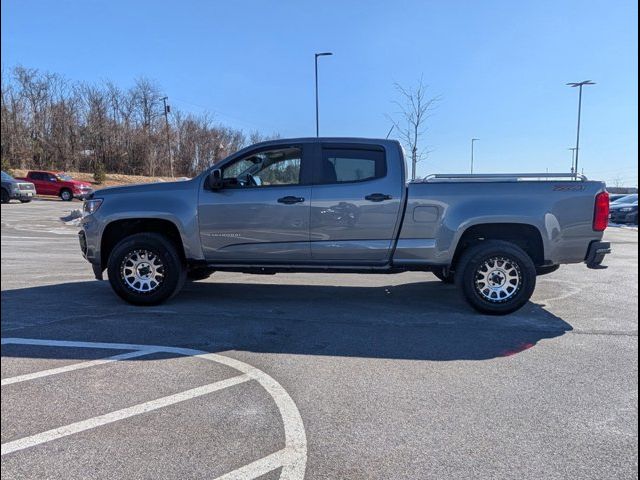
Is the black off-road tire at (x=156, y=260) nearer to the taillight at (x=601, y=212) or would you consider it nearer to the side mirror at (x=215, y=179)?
the side mirror at (x=215, y=179)

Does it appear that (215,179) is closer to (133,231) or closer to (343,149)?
(133,231)

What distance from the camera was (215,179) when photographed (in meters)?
5.61

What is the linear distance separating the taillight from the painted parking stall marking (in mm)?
4122

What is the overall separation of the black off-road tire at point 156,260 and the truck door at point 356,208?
1.71 meters

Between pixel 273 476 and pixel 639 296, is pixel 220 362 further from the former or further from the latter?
pixel 639 296

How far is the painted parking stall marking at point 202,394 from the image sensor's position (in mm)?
2533

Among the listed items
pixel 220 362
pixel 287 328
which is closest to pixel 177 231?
pixel 287 328

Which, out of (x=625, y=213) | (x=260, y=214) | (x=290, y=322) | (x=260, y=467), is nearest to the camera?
(x=260, y=467)

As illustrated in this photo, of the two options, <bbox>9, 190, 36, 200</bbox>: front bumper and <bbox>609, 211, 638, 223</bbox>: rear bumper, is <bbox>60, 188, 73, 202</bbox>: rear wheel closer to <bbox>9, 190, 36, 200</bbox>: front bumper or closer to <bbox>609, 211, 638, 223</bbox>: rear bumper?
<bbox>9, 190, 36, 200</bbox>: front bumper

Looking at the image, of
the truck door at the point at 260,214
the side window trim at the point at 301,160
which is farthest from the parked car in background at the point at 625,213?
the truck door at the point at 260,214

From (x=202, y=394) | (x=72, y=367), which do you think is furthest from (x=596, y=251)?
(x=72, y=367)

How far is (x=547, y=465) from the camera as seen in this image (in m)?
2.58

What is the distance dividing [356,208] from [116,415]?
11.2 feet

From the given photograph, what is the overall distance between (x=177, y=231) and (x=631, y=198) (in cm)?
3021
